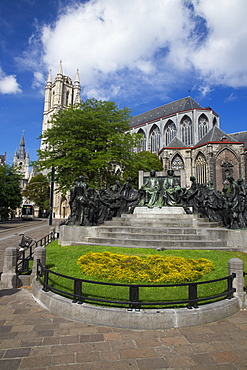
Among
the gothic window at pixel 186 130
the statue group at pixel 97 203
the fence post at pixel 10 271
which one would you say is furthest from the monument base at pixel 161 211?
the gothic window at pixel 186 130

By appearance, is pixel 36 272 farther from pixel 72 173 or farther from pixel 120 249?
pixel 72 173

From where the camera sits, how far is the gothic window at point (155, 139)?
7780 centimetres

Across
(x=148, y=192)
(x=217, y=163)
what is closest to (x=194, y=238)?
(x=148, y=192)

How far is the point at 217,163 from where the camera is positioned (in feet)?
191

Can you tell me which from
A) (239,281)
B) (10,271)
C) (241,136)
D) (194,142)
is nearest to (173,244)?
(239,281)

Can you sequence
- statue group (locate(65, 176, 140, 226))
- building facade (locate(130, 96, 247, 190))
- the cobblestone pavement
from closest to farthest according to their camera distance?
1. the cobblestone pavement
2. statue group (locate(65, 176, 140, 226))
3. building facade (locate(130, 96, 247, 190))

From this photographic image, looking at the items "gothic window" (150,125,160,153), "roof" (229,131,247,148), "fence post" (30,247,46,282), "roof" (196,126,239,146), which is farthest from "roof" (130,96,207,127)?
"fence post" (30,247,46,282)

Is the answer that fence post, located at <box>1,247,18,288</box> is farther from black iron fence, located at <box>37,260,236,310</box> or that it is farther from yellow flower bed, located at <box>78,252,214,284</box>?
black iron fence, located at <box>37,260,236,310</box>

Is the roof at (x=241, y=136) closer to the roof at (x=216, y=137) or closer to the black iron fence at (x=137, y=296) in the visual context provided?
the roof at (x=216, y=137)

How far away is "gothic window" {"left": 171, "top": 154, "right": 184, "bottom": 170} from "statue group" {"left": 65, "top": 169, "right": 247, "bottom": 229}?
48553mm

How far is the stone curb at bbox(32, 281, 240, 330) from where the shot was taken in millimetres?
4441

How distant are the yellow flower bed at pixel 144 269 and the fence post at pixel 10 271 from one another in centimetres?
183

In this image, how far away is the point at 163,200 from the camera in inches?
579

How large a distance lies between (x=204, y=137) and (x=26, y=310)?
66.3 meters
